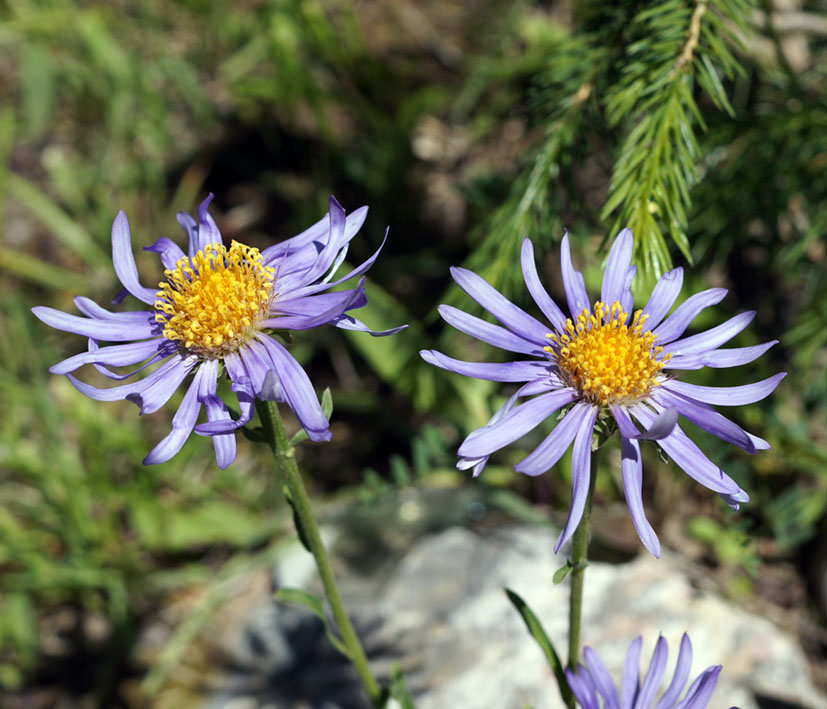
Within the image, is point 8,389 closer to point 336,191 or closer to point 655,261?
point 336,191

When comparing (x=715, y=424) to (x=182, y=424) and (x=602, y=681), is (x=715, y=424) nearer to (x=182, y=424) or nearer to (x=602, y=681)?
(x=602, y=681)

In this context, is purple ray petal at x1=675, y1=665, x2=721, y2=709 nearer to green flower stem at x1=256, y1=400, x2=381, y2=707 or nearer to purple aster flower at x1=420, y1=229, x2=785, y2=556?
purple aster flower at x1=420, y1=229, x2=785, y2=556

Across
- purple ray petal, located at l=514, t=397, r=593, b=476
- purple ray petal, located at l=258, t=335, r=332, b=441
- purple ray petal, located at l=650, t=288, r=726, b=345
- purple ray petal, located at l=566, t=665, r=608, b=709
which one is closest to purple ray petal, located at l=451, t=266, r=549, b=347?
purple ray petal, located at l=514, t=397, r=593, b=476

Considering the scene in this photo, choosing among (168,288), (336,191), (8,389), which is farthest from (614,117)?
(8,389)

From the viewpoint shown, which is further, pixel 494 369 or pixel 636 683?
pixel 636 683

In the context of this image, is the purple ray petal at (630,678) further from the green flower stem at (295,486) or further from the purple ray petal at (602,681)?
the green flower stem at (295,486)

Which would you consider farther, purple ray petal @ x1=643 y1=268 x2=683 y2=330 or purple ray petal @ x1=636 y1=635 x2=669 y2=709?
purple ray petal @ x1=643 y1=268 x2=683 y2=330

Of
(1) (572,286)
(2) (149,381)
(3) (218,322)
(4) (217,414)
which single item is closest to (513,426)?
(1) (572,286)
